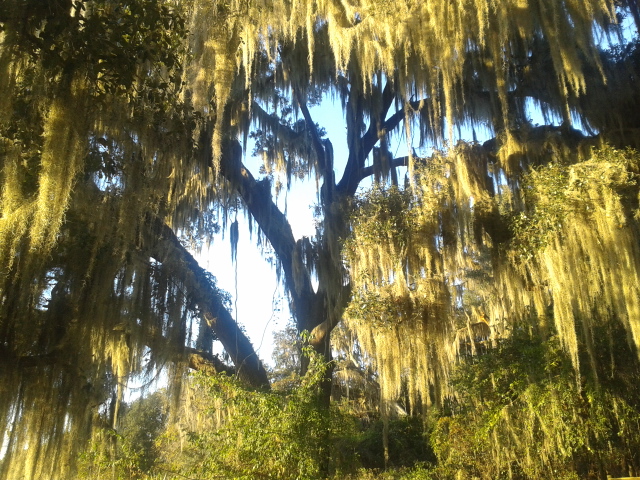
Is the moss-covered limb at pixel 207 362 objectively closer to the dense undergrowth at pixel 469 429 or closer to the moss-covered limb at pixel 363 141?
the dense undergrowth at pixel 469 429

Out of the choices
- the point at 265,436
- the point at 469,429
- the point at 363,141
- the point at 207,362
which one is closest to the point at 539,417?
the point at 469,429

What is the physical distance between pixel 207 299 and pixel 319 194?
288 cm

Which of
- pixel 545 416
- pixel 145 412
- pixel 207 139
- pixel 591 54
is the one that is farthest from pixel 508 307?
pixel 145 412

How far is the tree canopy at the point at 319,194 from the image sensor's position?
12.7 feet

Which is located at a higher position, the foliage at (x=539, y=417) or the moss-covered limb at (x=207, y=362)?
the moss-covered limb at (x=207, y=362)

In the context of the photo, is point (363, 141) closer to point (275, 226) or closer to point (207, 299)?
point (275, 226)

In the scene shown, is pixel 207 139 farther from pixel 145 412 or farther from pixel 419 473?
pixel 145 412

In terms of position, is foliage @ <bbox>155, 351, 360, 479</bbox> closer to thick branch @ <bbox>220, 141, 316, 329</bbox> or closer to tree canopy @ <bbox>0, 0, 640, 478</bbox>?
tree canopy @ <bbox>0, 0, 640, 478</bbox>

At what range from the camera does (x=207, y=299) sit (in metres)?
7.45

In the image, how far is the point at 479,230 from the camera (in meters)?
7.33

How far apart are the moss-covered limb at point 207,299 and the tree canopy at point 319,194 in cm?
4

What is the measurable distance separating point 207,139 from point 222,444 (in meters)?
4.18

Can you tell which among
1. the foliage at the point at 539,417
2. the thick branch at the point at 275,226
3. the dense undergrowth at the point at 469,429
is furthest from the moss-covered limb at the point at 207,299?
the foliage at the point at 539,417

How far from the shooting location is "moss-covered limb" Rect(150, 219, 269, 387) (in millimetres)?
6961
